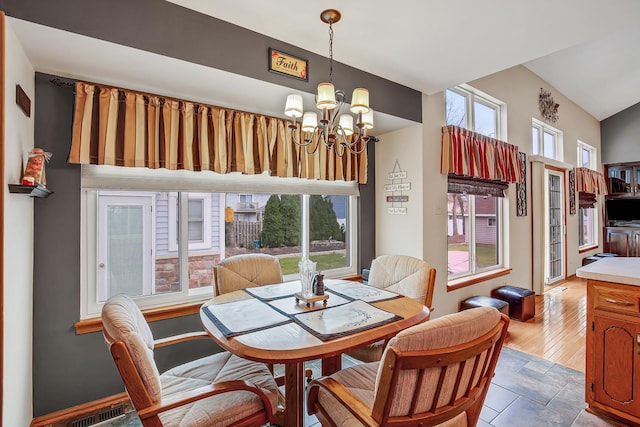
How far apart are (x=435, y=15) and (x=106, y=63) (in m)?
2.12

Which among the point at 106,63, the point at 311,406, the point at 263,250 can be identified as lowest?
the point at 311,406

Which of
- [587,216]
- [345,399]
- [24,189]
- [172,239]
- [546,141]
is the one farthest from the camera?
[587,216]

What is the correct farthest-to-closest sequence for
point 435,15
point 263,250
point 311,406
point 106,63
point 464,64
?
point 263,250 → point 464,64 → point 435,15 → point 106,63 → point 311,406

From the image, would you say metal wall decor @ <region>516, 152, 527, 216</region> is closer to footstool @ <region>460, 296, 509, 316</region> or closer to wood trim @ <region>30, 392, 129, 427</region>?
footstool @ <region>460, 296, 509, 316</region>

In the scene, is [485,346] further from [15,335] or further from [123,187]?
[123,187]

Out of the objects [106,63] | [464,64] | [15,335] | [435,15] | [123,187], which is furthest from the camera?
[464,64]

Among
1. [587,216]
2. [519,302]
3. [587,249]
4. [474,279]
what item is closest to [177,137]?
[474,279]

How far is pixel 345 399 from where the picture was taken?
123 cm

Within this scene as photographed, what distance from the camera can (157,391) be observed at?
1.22 metres

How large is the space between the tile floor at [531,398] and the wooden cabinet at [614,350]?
15 centimetres

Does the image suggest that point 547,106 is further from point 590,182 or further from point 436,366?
point 436,366

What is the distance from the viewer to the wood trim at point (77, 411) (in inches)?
76.9

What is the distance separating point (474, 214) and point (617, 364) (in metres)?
2.44

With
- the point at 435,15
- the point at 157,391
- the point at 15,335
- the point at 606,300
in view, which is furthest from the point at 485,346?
the point at 15,335
